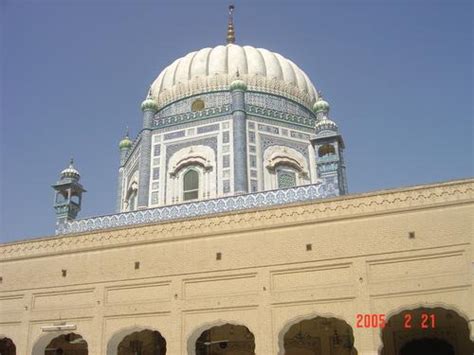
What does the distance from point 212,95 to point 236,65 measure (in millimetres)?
1578

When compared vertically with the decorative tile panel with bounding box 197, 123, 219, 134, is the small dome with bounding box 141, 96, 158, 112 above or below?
above

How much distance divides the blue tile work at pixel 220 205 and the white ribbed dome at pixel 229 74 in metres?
6.11

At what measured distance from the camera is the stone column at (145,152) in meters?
18.4

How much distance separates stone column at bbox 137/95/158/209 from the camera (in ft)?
60.3

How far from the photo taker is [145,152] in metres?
19.1

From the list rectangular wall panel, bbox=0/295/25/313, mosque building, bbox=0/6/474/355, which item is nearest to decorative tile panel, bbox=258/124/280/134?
mosque building, bbox=0/6/474/355

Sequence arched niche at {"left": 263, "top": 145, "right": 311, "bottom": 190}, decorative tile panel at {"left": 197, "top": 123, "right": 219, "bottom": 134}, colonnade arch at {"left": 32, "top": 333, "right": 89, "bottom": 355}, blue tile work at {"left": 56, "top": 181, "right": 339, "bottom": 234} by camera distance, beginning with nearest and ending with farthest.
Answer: blue tile work at {"left": 56, "top": 181, "right": 339, "bottom": 234}, colonnade arch at {"left": 32, "top": 333, "right": 89, "bottom": 355}, arched niche at {"left": 263, "top": 145, "right": 311, "bottom": 190}, decorative tile panel at {"left": 197, "top": 123, "right": 219, "bottom": 134}

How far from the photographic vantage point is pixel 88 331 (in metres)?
13.6

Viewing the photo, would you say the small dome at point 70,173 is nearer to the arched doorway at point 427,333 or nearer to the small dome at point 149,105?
the small dome at point 149,105

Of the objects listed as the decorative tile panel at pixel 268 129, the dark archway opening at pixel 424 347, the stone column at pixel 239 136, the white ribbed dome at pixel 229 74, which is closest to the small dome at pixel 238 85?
the stone column at pixel 239 136

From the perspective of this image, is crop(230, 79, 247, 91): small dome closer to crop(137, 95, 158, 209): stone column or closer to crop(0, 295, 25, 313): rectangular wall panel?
crop(137, 95, 158, 209): stone column

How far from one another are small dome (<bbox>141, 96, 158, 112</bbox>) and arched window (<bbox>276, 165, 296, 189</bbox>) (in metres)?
5.06

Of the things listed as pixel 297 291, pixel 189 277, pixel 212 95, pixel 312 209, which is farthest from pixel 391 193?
pixel 212 95

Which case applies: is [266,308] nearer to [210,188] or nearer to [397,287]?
[397,287]
